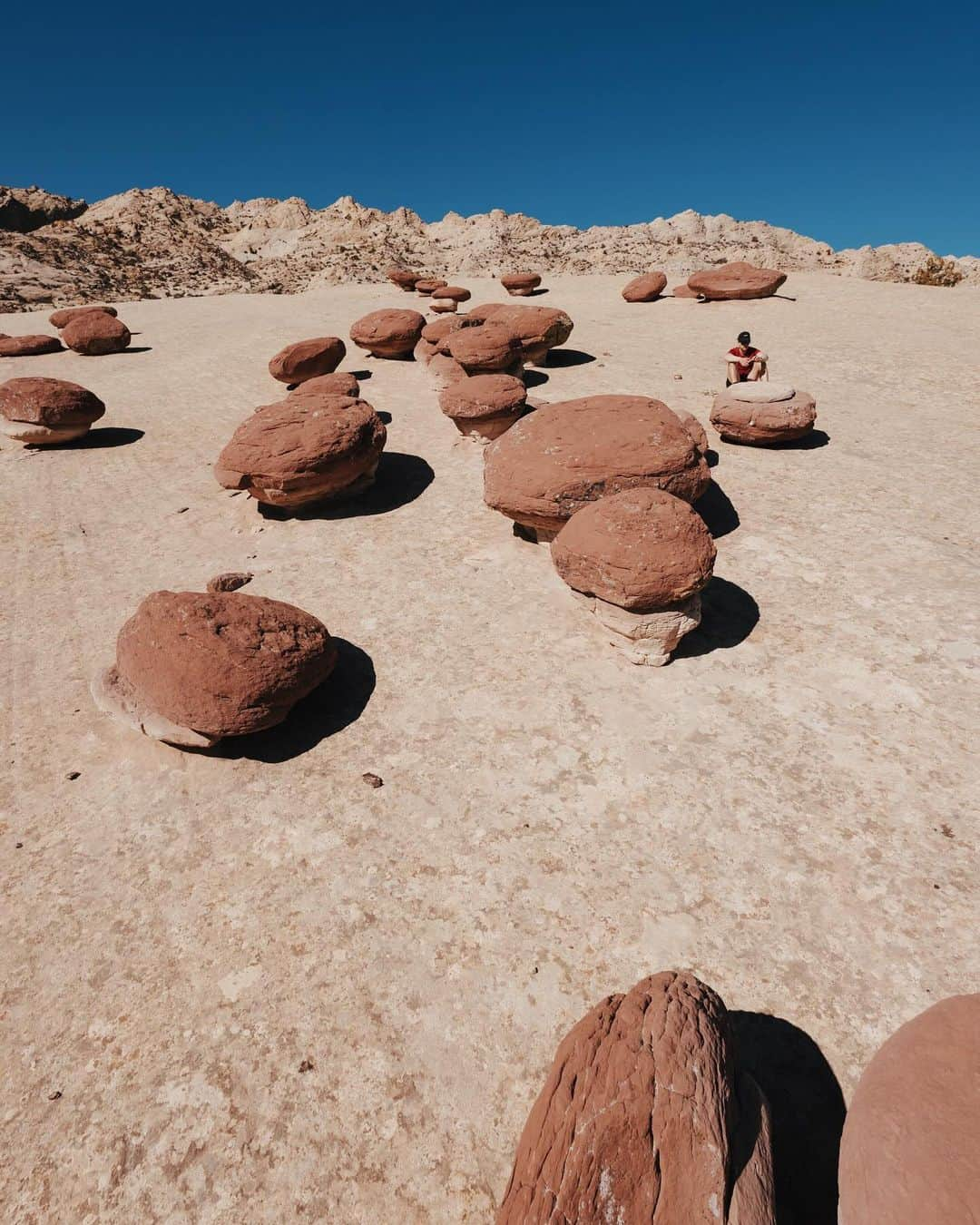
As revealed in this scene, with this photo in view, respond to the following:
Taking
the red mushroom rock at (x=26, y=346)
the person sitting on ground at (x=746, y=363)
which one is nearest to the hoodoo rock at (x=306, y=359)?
the person sitting on ground at (x=746, y=363)

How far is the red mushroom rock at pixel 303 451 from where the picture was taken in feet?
28.3

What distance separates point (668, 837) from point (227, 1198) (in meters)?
3.33

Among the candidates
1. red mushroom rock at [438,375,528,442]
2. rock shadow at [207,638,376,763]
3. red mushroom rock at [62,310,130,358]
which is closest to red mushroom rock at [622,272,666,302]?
red mushroom rock at [438,375,528,442]

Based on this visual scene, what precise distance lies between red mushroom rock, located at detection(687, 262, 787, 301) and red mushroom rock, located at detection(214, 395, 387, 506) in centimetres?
1733

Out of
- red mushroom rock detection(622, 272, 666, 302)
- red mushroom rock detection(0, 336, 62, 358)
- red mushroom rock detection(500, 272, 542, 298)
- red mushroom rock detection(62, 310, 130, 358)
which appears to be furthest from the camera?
red mushroom rock detection(500, 272, 542, 298)

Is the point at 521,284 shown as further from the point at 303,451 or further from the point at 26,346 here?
the point at 303,451

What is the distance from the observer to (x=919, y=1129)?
7.57ft

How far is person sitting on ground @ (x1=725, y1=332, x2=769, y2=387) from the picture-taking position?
1198 cm

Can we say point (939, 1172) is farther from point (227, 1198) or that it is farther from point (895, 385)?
point (895, 385)

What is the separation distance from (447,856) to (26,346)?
21992 millimetres

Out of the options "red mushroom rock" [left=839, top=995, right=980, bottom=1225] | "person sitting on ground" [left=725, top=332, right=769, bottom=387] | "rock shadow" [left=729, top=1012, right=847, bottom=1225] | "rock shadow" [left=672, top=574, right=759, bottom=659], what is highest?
"person sitting on ground" [left=725, top=332, right=769, bottom=387]

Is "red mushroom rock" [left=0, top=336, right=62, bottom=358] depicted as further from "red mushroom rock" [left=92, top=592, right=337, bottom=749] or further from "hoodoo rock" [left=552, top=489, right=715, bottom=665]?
"hoodoo rock" [left=552, top=489, right=715, bottom=665]

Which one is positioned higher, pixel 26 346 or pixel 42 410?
pixel 26 346

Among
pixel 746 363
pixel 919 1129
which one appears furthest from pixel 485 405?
pixel 919 1129
